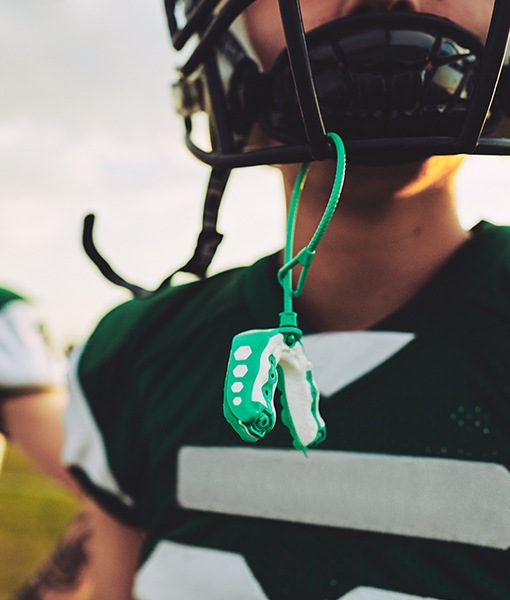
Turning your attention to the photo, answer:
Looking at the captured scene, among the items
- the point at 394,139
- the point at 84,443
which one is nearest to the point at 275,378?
the point at 394,139

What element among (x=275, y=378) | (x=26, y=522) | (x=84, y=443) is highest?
(x=275, y=378)

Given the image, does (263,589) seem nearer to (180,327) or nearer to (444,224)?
(180,327)

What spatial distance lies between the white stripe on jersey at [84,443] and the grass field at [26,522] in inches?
64.8

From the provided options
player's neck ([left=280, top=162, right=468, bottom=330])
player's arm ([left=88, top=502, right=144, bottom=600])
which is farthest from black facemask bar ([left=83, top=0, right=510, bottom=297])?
player's arm ([left=88, top=502, right=144, bottom=600])

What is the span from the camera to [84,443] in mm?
1147

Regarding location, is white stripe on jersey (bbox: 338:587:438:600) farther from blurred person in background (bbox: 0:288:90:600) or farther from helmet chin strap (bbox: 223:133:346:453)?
blurred person in background (bbox: 0:288:90:600)

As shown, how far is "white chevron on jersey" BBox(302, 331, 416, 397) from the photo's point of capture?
2.88 feet

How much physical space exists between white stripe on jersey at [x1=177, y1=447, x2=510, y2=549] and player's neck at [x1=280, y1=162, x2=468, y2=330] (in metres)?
0.20

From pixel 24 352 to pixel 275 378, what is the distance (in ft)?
3.86

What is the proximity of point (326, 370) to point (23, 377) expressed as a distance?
0.92m

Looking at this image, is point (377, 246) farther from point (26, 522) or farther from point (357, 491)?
point (26, 522)

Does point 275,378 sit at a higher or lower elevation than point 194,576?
higher

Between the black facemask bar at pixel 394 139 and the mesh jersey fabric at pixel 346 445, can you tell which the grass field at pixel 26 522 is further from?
the black facemask bar at pixel 394 139

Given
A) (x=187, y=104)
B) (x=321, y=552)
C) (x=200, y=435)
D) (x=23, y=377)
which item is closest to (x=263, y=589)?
(x=321, y=552)
